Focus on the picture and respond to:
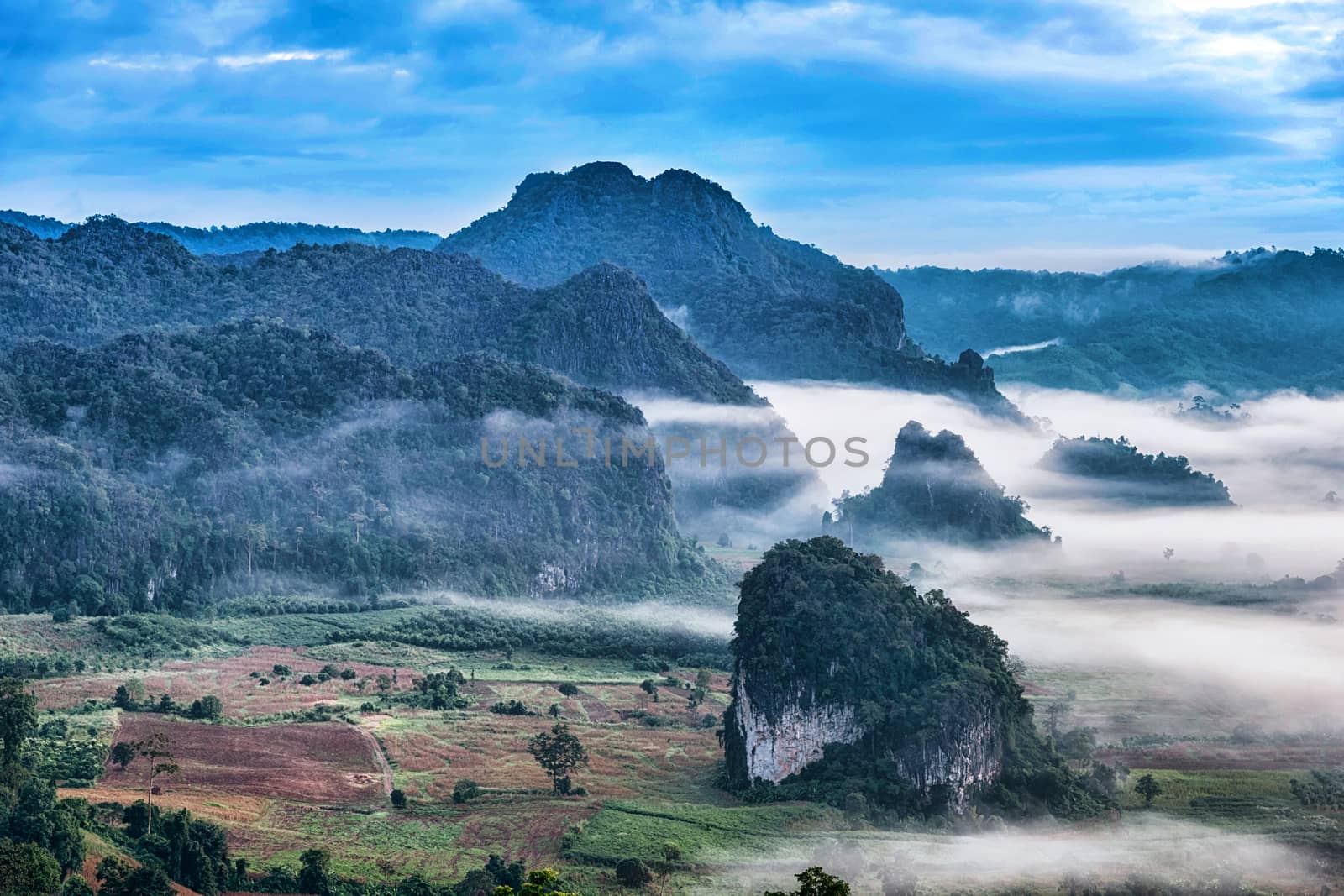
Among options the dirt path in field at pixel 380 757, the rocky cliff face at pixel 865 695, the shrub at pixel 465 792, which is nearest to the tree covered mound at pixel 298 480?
the dirt path in field at pixel 380 757

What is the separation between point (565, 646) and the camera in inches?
4122

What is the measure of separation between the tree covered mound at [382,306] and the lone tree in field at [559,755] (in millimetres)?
86955

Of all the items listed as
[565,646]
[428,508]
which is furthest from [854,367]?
[565,646]

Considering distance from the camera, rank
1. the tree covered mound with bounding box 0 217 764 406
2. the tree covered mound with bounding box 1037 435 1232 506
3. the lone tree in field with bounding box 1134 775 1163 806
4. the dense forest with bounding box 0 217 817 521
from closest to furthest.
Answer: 1. the lone tree in field with bounding box 1134 775 1163 806
2. the tree covered mound with bounding box 1037 435 1232 506
3. the dense forest with bounding box 0 217 817 521
4. the tree covered mound with bounding box 0 217 764 406

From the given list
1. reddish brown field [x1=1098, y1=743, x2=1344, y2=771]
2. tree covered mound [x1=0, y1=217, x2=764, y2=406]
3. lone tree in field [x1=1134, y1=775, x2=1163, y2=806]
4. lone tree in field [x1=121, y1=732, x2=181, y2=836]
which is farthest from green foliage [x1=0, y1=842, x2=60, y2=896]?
tree covered mound [x1=0, y1=217, x2=764, y2=406]

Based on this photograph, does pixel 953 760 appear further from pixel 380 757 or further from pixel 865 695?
pixel 380 757

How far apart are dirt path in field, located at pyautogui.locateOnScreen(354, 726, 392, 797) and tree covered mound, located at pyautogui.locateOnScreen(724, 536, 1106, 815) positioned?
13388mm

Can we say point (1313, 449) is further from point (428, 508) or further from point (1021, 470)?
point (428, 508)

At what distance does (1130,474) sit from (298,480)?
235 ft

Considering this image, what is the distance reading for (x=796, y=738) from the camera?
70750 mm

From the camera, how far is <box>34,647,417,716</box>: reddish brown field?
267 ft

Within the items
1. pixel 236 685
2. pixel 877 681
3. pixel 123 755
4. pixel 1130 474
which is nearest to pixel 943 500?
pixel 1130 474

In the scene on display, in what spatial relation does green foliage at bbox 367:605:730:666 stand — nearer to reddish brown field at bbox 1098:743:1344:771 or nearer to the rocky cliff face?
the rocky cliff face

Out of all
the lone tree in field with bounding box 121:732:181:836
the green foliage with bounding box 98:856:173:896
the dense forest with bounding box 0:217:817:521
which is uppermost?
the dense forest with bounding box 0:217:817:521
